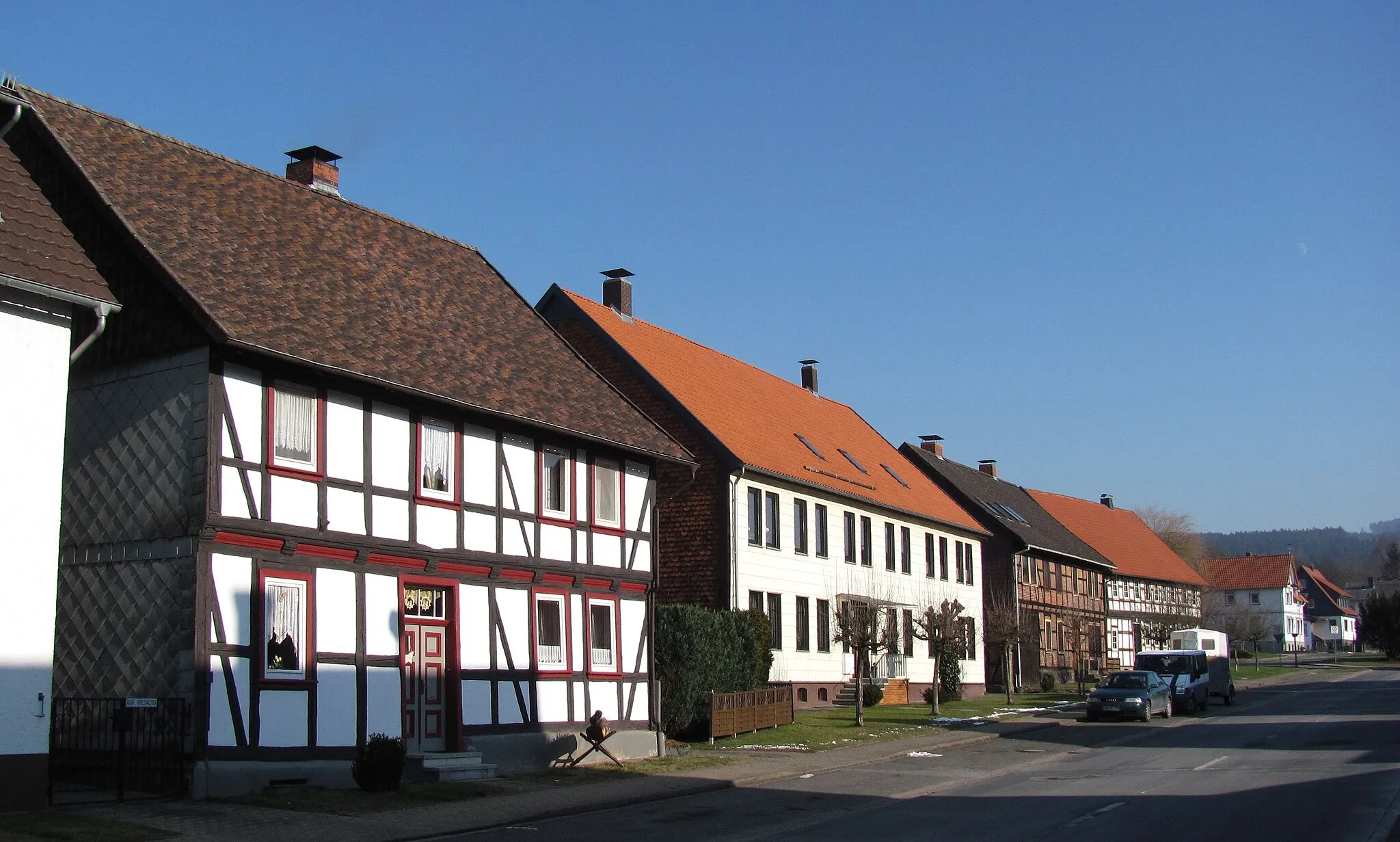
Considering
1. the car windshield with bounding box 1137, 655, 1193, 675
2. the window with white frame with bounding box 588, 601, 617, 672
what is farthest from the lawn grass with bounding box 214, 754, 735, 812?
the car windshield with bounding box 1137, 655, 1193, 675

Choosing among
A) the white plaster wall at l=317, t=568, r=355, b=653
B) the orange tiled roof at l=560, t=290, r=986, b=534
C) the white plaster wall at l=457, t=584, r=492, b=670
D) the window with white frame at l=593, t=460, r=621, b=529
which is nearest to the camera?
the white plaster wall at l=317, t=568, r=355, b=653

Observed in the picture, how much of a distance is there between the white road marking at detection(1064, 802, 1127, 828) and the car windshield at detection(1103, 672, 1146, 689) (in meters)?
21.6

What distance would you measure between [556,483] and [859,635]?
11.3 m

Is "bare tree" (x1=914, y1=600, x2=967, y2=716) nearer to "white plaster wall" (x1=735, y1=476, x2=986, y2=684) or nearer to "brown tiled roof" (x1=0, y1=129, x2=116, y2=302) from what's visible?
"white plaster wall" (x1=735, y1=476, x2=986, y2=684)

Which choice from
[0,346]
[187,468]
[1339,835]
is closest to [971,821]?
[1339,835]

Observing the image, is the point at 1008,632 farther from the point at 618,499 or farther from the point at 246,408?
the point at 246,408

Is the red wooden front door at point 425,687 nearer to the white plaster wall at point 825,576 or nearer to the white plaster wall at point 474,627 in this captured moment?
the white plaster wall at point 474,627

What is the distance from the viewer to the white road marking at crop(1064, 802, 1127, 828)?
54.1 feet

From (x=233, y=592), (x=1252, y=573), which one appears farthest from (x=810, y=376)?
(x=1252, y=573)

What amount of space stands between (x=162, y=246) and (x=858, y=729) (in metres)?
19.9

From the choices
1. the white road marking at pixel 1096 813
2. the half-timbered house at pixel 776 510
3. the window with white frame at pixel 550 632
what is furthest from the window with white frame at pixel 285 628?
the half-timbered house at pixel 776 510

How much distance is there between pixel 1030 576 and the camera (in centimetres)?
5991

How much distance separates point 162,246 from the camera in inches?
770

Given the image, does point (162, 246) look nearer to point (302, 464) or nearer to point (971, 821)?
point (302, 464)
